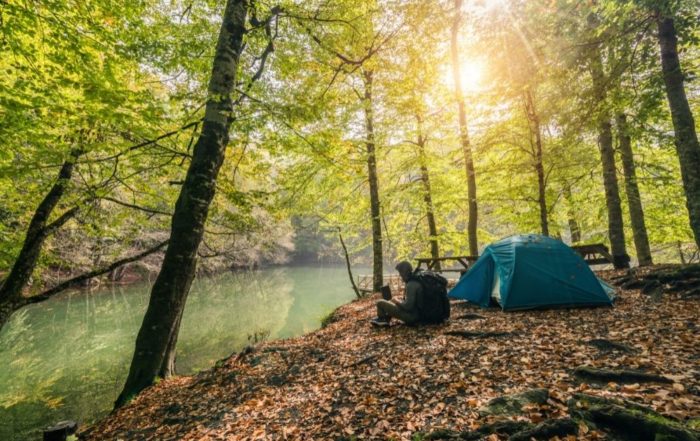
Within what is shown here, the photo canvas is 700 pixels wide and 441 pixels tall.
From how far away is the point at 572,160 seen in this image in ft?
39.5

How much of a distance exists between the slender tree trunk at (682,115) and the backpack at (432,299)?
5.58 metres

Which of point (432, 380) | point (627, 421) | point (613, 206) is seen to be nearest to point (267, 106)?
point (432, 380)

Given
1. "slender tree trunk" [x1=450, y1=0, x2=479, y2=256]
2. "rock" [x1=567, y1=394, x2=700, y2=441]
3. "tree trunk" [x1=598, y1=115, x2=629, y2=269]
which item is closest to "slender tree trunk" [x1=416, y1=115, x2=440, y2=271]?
"slender tree trunk" [x1=450, y1=0, x2=479, y2=256]

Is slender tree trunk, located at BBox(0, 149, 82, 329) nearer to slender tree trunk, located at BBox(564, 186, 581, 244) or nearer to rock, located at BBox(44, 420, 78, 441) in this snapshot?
Answer: rock, located at BBox(44, 420, 78, 441)

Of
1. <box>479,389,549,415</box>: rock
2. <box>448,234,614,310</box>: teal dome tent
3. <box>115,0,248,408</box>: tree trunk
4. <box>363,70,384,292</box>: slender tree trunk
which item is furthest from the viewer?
<box>363,70,384,292</box>: slender tree trunk

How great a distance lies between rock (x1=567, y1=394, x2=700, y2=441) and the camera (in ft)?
7.64

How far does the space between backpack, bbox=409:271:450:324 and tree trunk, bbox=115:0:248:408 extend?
450 centimetres

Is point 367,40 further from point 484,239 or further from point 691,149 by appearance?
point 484,239

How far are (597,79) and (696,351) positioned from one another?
696cm

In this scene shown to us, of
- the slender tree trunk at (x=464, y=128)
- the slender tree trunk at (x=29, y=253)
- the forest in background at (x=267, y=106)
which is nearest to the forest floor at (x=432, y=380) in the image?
the forest in background at (x=267, y=106)

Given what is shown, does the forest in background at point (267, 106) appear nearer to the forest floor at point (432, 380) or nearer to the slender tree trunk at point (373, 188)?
the slender tree trunk at point (373, 188)

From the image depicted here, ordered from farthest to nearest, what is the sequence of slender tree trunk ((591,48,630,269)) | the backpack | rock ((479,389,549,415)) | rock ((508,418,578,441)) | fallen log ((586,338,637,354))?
slender tree trunk ((591,48,630,269)), the backpack, fallen log ((586,338,637,354)), rock ((479,389,549,415)), rock ((508,418,578,441))

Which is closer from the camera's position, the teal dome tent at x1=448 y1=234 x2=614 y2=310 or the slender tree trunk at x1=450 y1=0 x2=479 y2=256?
the teal dome tent at x1=448 y1=234 x2=614 y2=310

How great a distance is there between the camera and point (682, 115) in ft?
22.7
